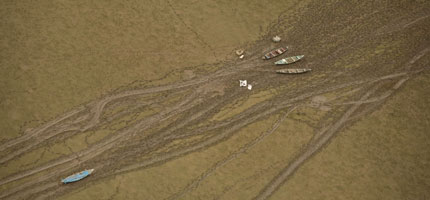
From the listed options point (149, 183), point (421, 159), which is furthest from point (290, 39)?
point (149, 183)

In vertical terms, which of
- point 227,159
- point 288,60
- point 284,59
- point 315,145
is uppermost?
point 284,59

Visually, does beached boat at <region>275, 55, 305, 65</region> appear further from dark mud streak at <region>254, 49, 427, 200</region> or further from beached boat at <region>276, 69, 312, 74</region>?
dark mud streak at <region>254, 49, 427, 200</region>

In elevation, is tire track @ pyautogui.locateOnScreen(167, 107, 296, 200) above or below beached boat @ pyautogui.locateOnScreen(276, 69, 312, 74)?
below

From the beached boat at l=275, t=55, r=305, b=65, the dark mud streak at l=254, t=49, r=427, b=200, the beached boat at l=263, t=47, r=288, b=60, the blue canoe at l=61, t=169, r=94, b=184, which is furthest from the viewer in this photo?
the beached boat at l=263, t=47, r=288, b=60

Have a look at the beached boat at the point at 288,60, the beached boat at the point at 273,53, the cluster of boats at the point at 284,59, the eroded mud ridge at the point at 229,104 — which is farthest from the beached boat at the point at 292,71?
the beached boat at the point at 273,53

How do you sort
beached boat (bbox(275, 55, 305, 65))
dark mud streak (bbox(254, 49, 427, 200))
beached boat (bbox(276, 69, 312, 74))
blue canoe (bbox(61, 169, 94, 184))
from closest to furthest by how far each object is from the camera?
dark mud streak (bbox(254, 49, 427, 200)), blue canoe (bbox(61, 169, 94, 184)), beached boat (bbox(276, 69, 312, 74)), beached boat (bbox(275, 55, 305, 65))

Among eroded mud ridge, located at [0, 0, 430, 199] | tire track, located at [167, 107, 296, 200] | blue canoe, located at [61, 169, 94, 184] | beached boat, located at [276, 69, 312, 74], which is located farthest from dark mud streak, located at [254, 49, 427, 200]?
blue canoe, located at [61, 169, 94, 184]

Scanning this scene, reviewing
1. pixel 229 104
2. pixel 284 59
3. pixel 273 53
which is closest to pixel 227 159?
pixel 229 104

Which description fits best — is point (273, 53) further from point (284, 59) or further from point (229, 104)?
point (229, 104)

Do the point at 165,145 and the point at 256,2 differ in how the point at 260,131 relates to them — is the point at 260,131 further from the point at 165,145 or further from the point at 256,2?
the point at 256,2
